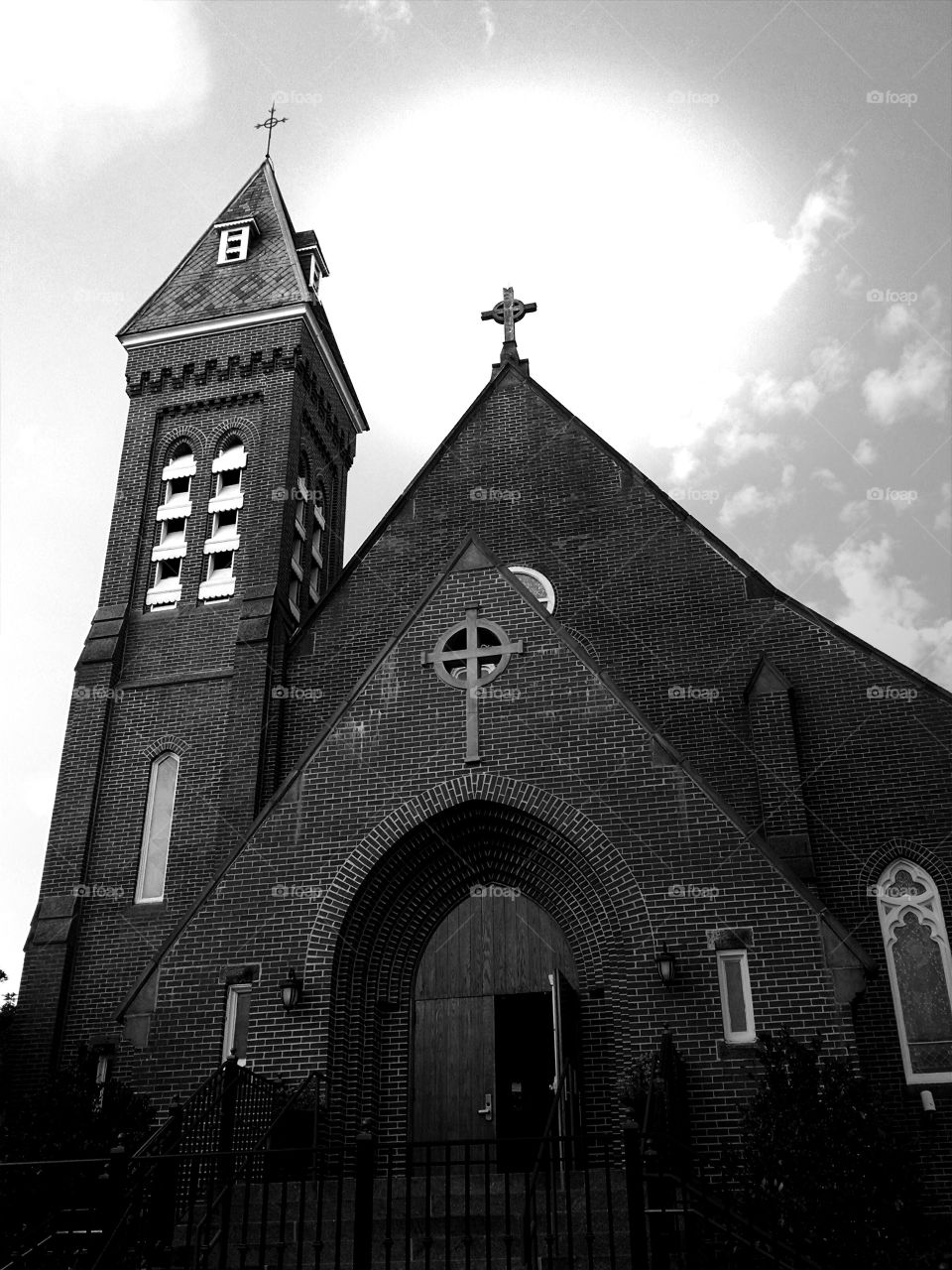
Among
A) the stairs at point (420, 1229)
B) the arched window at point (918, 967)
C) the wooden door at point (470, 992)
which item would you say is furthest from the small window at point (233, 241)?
the stairs at point (420, 1229)

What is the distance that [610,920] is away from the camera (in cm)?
1265

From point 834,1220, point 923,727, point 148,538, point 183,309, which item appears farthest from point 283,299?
point 834,1220

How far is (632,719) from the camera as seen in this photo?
13.0 m

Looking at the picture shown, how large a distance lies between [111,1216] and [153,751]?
364 inches

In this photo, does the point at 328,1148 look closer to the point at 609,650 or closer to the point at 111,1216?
the point at 111,1216

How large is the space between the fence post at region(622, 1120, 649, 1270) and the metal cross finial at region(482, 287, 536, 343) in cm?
1451

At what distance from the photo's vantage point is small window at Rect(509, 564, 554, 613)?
1727 centimetres

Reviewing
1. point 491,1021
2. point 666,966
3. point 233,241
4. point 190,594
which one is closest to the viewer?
point 666,966

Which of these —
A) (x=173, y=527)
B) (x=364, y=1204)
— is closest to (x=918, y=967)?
(x=364, y=1204)

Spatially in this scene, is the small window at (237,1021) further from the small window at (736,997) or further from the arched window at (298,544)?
the arched window at (298,544)

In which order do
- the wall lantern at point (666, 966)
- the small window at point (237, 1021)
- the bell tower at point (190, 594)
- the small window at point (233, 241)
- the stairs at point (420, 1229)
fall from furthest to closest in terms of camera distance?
1. the small window at point (233, 241)
2. the bell tower at point (190, 594)
3. the small window at point (237, 1021)
4. the wall lantern at point (666, 966)
5. the stairs at point (420, 1229)

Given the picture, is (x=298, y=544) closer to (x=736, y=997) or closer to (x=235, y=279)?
(x=235, y=279)

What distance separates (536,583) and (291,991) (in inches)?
282

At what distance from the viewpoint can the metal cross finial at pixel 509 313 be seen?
67.6 ft
